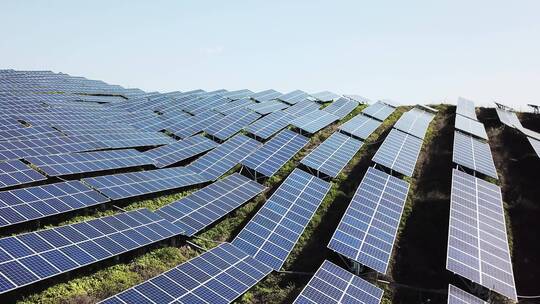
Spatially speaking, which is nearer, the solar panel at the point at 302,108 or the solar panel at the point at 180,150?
the solar panel at the point at 180,150

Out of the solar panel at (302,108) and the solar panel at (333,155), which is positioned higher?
the solar panel at (302,108)

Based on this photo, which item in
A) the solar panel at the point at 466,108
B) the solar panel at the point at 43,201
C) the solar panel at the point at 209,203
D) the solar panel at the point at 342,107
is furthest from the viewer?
the solar panel at the point at 342,107

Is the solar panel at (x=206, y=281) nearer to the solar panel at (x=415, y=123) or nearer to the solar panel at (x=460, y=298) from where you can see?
the solar panel at (x=460, y=298)

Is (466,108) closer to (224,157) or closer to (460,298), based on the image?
(224,157)

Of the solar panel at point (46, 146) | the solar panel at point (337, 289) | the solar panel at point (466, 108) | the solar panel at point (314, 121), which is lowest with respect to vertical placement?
the solar panel at point (46, 146)

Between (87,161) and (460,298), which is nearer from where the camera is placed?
(460,298)

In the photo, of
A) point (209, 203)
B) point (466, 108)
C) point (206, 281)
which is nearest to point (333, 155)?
point (209, 203)

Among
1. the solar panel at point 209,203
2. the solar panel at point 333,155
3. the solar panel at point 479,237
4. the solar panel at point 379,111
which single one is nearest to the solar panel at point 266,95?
the solar panel at point 379,111
